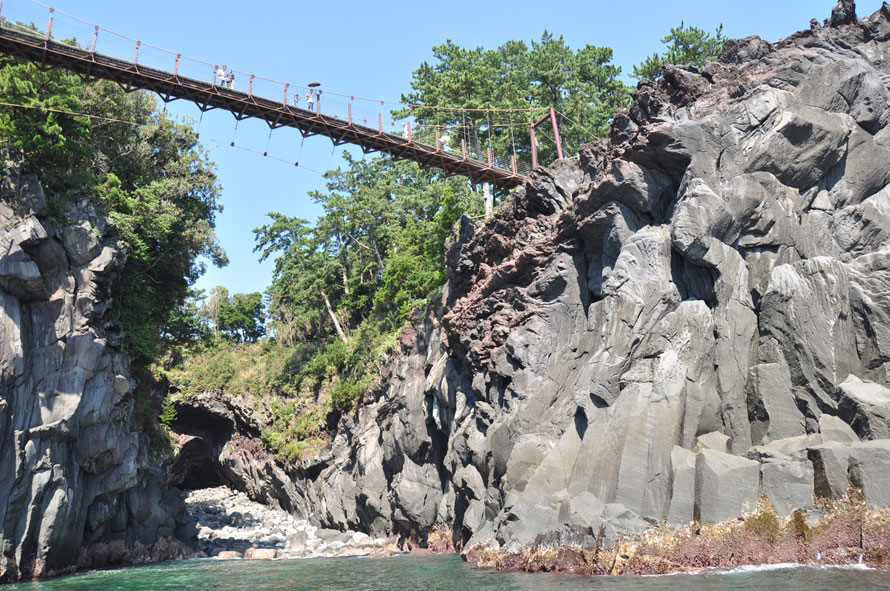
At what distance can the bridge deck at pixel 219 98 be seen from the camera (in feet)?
84.8

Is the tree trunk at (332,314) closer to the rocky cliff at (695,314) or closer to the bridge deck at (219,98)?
the bridge deck at (219,98)

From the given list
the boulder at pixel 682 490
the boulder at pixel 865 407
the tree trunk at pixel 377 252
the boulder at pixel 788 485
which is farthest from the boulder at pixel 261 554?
the boulder at pixel 865 407

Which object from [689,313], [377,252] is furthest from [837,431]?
[377,252]

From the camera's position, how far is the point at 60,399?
25109 mm

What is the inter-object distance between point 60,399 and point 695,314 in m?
21.2

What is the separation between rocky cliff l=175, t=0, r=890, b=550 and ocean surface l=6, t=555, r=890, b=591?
1.80 m

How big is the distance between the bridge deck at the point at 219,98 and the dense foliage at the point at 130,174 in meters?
1.01

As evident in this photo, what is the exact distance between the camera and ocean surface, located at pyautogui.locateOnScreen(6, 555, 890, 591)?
1311cm

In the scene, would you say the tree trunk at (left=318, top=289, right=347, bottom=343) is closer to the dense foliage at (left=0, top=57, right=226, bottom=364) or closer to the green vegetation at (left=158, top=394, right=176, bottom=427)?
the dense foliage at (left=0, top=57, right=226, bottom=364)

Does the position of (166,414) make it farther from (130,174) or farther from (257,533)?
(130,174)

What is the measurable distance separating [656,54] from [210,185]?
80.4ft

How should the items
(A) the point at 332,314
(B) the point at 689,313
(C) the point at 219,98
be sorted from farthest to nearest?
1. (A) the point at 332,314
2. (C) the point at 219,98
3. (B) the point at 689,313

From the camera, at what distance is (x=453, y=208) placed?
125ft

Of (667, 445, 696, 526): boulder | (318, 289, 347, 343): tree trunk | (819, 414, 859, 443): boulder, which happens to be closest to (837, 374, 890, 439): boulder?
(819, 414, 859, 443): boulder
